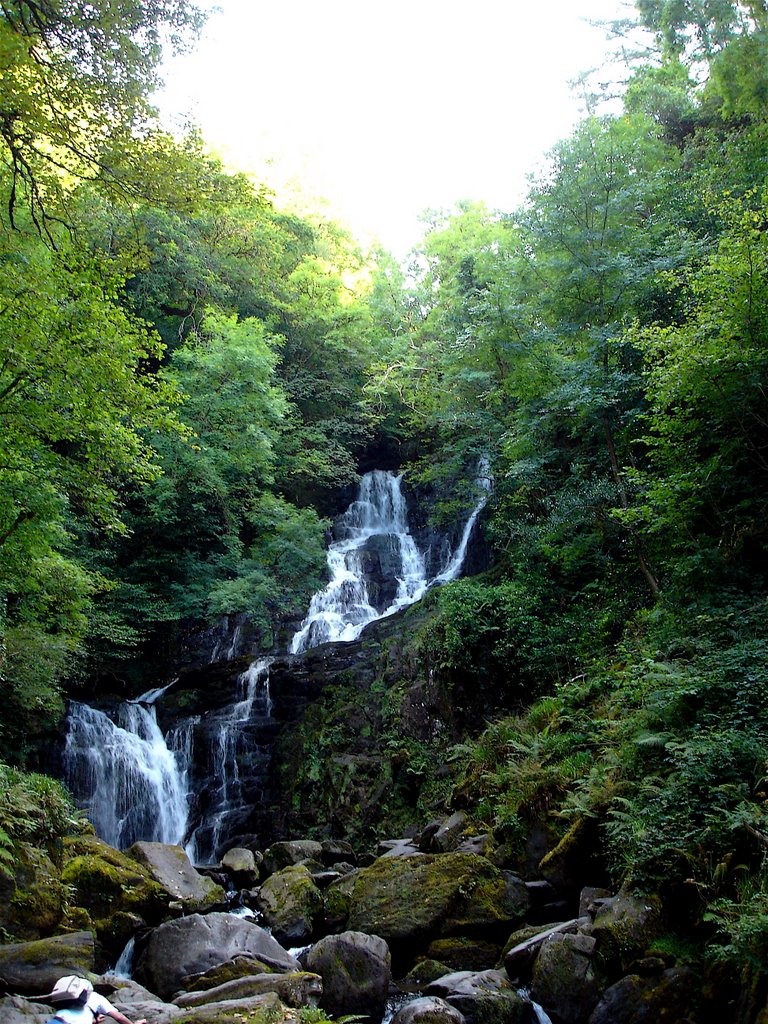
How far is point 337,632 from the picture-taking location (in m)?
18.7

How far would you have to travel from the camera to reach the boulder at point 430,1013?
5.84 meters

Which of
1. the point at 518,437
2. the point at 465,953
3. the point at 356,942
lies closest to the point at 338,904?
the point at 356,942

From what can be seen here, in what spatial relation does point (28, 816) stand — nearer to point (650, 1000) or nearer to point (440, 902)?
point (440, 902)

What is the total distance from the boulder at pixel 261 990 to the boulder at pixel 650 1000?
291cm

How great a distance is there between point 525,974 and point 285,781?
8952 millimetres

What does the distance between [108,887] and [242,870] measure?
306 cm

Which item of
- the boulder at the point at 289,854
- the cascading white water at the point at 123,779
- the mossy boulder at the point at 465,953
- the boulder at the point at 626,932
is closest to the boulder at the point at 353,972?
the mossy boulder at the point at 465,953

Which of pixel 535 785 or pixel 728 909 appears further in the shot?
pixel 535 785

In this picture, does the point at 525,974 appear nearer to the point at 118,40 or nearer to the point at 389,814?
the point at 389,814

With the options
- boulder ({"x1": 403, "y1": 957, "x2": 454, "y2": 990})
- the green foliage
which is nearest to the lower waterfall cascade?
the green foliage

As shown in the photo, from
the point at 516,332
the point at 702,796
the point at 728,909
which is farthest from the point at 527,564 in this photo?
the point at 728,909

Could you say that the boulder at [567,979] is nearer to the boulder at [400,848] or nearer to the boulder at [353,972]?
the boulder at [353,972]

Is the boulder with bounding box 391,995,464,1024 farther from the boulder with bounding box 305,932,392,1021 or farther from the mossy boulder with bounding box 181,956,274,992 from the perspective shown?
the mossy boulder with bounding box 181,956,274,992

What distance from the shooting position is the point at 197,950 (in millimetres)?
7742
